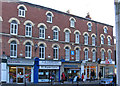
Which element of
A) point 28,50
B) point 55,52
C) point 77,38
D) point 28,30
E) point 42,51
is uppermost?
point 28,30

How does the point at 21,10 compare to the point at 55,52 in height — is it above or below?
above

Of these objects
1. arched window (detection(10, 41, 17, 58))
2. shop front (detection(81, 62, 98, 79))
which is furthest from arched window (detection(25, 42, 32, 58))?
shop front (detection(81, 62, 98, 79))

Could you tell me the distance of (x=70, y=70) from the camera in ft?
104

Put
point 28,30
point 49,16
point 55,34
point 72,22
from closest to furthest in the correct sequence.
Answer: point 28,30
point 49,16
point 55,34
point 72,22

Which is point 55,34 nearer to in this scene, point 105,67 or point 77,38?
point 77,38

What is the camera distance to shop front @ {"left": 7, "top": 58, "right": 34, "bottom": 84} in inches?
976

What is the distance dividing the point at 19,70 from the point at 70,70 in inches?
348

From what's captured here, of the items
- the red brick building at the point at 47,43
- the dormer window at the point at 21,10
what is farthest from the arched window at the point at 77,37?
the dormer window at the point at 21,10

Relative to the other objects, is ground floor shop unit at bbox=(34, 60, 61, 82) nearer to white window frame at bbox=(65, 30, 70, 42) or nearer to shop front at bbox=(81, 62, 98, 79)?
white window frame at bbox=(65, 30, 70, 42)

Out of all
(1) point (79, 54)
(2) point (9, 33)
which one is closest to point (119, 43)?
(2) point (9, 33)

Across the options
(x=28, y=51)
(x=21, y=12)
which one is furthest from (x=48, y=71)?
(x=21, y=12)

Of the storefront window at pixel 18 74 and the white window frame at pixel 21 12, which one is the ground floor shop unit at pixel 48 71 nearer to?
the storefront window at pixel 18 74

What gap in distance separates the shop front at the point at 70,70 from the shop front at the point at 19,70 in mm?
5797

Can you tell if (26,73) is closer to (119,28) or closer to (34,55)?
(34,55)
